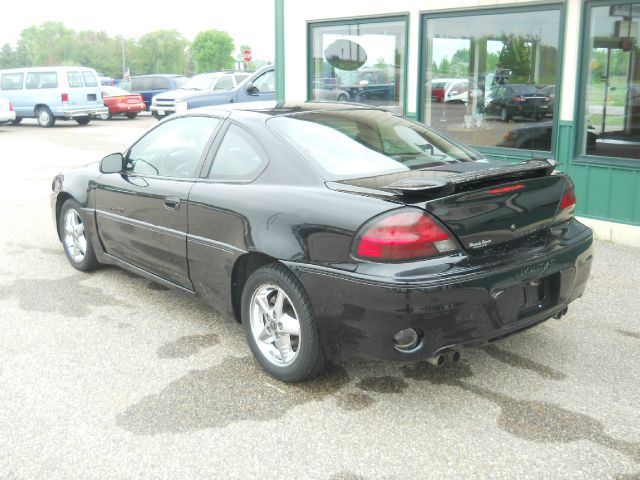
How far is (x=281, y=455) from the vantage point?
125 inches

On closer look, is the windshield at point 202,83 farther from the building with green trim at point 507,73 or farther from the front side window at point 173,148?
the front side window at point 173,148

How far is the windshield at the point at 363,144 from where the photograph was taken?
398 cm

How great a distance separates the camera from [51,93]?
2400cm

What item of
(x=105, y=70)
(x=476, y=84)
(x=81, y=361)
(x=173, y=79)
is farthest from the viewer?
(x=105, y=70)

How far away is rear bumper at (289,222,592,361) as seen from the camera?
327 cm

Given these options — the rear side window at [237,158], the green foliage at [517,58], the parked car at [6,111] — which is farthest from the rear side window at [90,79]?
the rear side window at [237,158]

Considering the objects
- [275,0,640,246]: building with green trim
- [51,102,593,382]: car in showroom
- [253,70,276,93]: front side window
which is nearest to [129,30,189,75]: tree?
[253,70,276,93]: front side window

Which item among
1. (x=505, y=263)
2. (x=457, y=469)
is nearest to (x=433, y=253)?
(x=505, y=263)

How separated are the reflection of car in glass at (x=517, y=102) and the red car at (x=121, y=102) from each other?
71.9 ft

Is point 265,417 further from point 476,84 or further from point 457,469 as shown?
point 476,84

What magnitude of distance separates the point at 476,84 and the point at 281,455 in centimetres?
664

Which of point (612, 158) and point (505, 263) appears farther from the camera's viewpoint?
point (612, 158)

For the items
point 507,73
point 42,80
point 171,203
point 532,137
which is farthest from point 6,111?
point 171,203

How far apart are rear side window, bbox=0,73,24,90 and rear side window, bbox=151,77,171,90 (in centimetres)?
710
